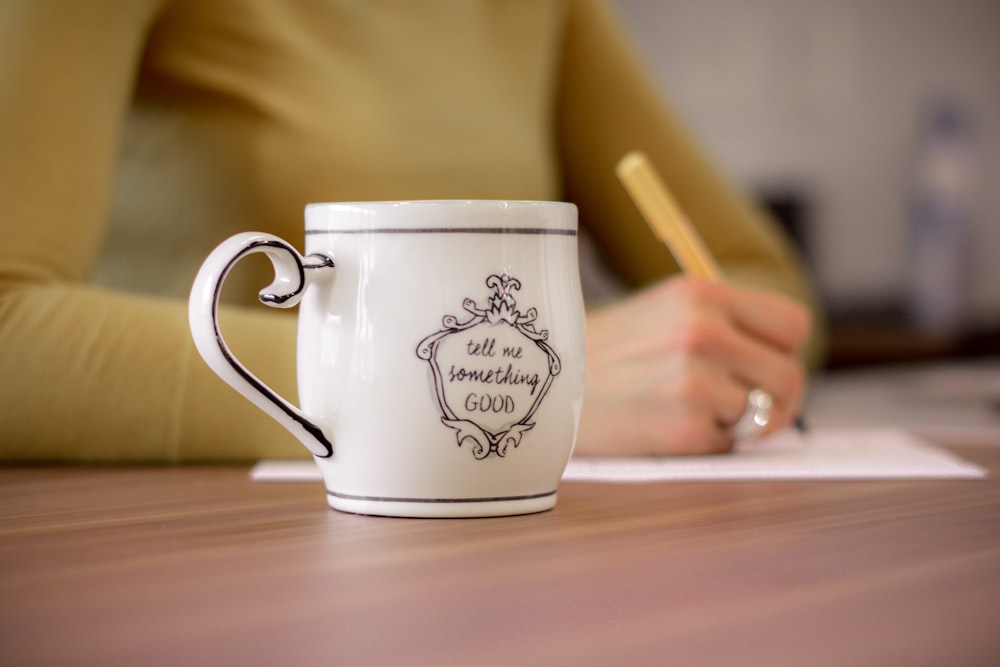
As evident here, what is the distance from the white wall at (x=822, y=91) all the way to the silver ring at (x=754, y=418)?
3763 millimetres

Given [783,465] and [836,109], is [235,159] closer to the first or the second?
[783,465]

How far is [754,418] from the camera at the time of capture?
590mm

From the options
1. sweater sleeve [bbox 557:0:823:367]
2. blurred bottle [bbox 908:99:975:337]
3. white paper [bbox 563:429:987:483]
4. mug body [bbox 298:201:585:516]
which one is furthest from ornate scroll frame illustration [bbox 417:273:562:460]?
blurred bottle [bbox 908:99:975:337]

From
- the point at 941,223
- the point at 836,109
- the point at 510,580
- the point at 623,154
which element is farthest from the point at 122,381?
the point at 836,109

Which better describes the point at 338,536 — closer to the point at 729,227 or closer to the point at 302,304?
the point at 302,304

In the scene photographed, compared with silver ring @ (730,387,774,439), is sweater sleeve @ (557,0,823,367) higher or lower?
higher

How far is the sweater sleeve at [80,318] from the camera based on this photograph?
0.55m

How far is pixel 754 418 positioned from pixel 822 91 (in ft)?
13.0

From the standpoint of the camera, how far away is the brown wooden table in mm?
234

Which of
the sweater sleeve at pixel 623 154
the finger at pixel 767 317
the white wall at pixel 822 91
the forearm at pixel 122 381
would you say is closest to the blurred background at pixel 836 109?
the white wall at pixel 822 91

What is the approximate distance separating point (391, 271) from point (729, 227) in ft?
2.46

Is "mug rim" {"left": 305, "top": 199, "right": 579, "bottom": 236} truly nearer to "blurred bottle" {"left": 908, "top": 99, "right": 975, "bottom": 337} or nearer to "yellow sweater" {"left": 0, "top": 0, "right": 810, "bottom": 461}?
"yellow sweater" {"left": 0, "top": 0, "right": 810, "bottom": 461}

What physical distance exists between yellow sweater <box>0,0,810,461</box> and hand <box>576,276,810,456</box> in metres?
0.17

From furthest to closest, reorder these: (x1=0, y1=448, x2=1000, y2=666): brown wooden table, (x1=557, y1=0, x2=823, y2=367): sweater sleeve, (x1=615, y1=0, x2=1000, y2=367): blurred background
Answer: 1. (x1=615, y1=0, x2=1000, y2=367): blurred background
2. (x1=557, y1=0, x2=823, y2=367): sweater sleeve
3. (x1=0, y1=448, x2=1000, y2=666): brown wooden table
